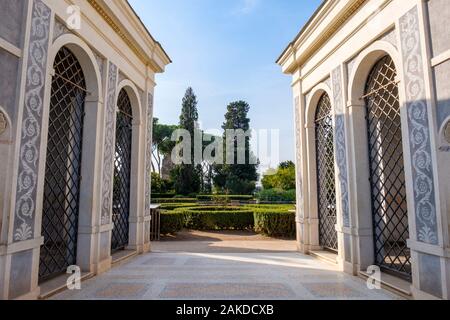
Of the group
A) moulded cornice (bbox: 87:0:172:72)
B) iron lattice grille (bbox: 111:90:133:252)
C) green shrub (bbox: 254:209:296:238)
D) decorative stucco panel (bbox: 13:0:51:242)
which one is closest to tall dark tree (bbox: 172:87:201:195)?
green shrub (bbox: 254:209:296:238)

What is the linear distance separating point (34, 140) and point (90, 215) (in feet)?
5.88

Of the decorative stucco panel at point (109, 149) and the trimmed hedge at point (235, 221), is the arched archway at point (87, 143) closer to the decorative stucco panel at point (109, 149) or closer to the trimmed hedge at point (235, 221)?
the decorative stucco panel at point (109, 149)

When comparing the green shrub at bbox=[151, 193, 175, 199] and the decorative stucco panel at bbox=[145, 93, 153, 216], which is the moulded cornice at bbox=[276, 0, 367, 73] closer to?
the decorative stucco panel at bbox=[145, 93, 153, 216]

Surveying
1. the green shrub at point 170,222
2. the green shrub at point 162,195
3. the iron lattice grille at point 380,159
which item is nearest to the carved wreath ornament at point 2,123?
the iron lattice grille at point 380,159

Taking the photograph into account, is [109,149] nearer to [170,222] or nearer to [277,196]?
[170,222]

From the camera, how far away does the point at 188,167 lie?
33250 mm

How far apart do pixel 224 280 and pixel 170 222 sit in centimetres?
635

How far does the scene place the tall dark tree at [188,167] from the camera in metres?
33.1

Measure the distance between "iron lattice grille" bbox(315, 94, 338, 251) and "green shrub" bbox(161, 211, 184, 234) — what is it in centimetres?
566

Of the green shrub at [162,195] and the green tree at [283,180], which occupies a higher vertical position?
the green tree at [283,180]

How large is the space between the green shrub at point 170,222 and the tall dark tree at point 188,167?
22162mm

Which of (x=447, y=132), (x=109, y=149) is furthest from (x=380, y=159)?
(x=109, y=149)
